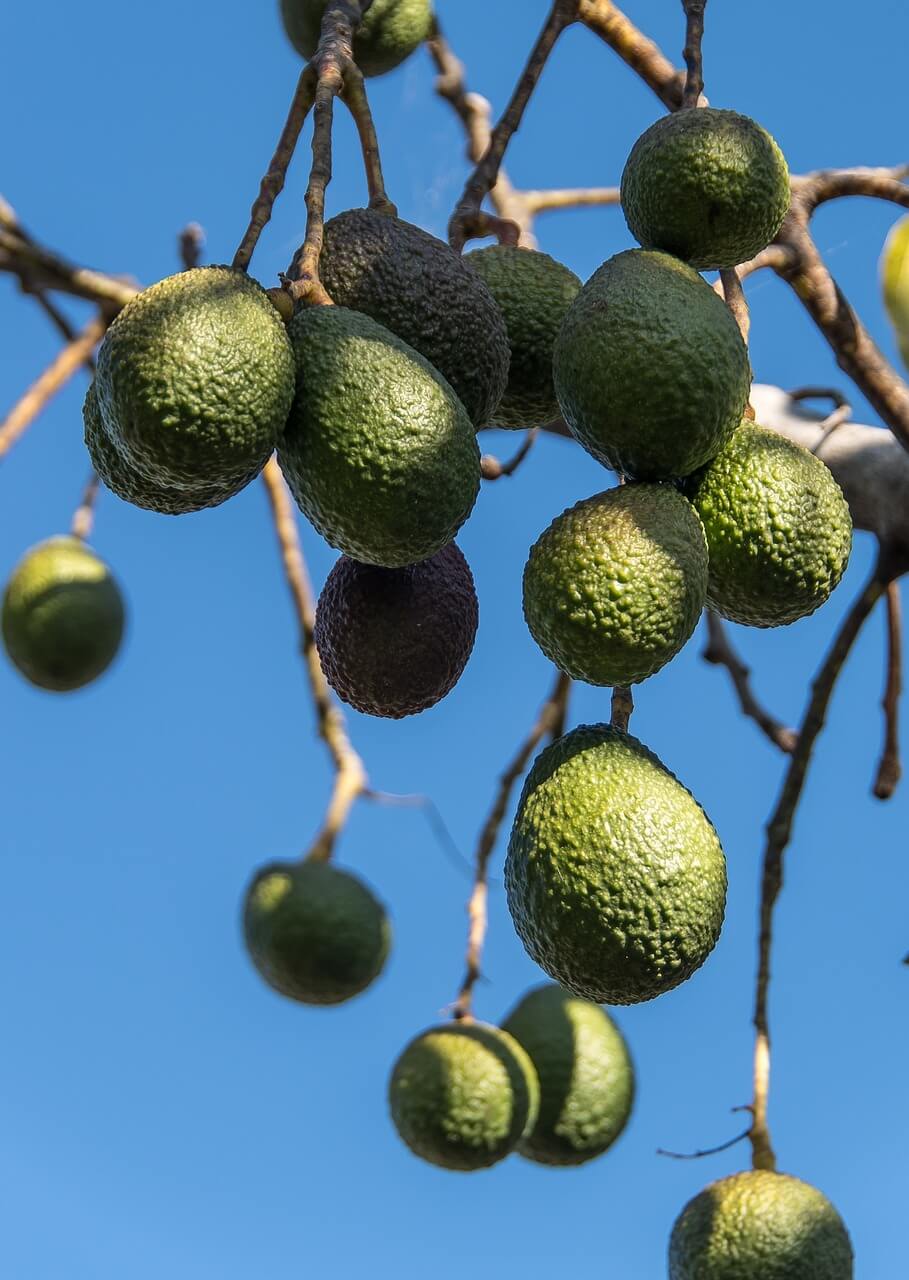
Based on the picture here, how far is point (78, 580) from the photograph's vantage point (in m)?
4.15

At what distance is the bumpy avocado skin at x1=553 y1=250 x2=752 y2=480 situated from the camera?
61.5 inches

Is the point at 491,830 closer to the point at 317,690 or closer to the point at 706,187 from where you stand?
the point at 317,690

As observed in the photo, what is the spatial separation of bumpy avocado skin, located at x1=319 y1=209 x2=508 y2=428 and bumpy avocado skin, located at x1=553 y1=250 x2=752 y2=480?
100 millimetres

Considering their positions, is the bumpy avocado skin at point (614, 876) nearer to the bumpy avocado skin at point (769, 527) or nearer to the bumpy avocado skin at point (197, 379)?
the bumpy avocado skin at point (769, 527)

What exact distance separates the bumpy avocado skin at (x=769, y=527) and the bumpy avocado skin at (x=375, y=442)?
30 cm

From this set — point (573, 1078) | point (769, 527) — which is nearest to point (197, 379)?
point (769, 527)

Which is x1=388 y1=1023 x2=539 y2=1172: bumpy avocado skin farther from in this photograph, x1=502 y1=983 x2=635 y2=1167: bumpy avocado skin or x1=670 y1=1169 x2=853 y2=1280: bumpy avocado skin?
x1=670 y1=1169 x2=853 y2=1280: bumpy avocado skin

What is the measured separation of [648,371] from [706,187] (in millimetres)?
345

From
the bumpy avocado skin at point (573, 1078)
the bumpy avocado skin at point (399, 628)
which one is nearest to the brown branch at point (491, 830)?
the bumpy avocado skin at point (573, 1078)

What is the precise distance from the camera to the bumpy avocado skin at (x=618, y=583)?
151 cm

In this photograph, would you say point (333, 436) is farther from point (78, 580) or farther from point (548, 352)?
point (78, 580)

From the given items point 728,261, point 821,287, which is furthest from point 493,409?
point 821,287

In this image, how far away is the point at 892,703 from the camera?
297cm

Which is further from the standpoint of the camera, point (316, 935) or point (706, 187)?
point (316, 935)
